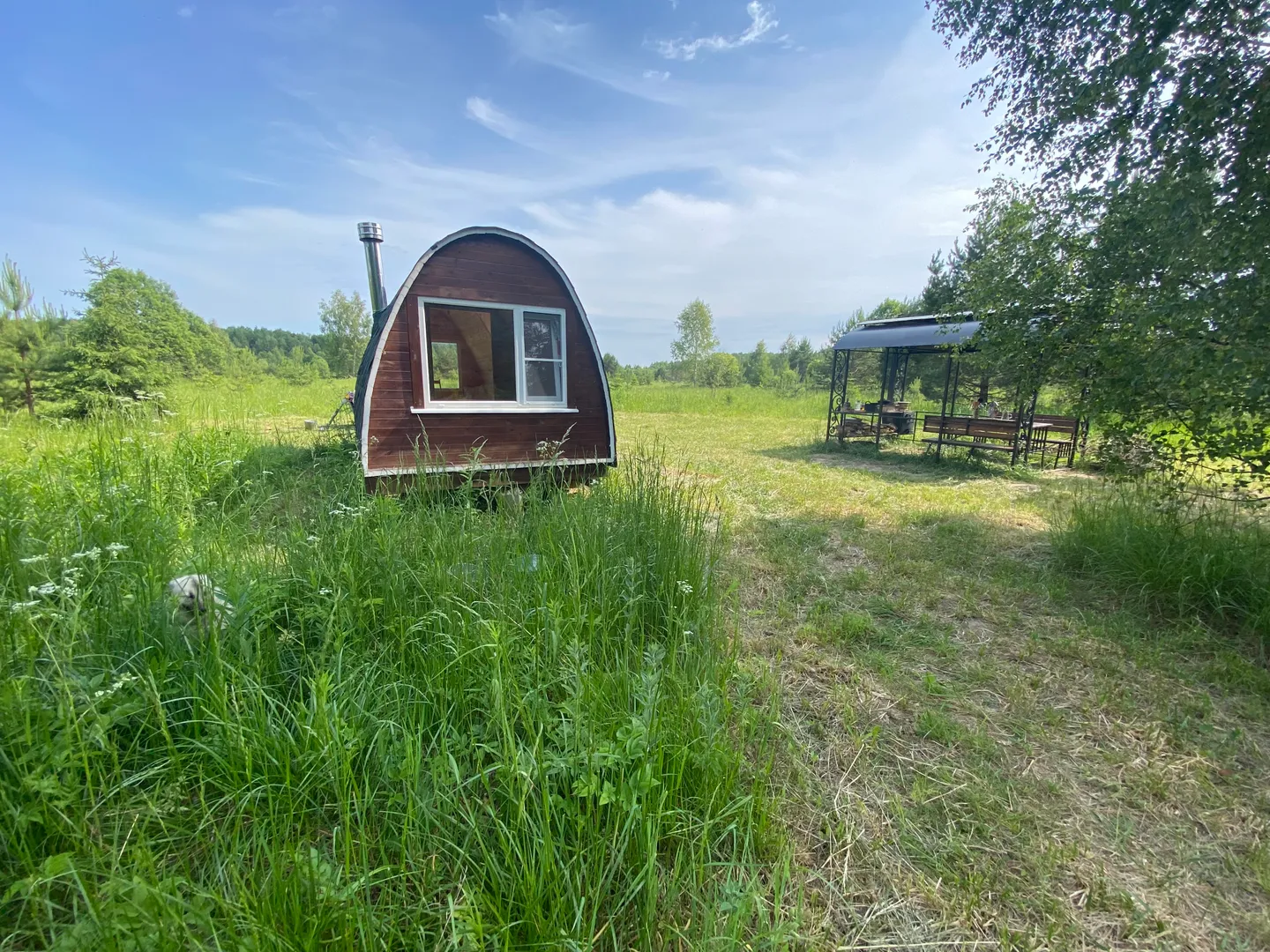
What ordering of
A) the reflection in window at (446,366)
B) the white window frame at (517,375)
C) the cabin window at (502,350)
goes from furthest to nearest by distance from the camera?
the reflection in window at (446,366)
the cabin window at (502,350)
the white window frame at (517,375)

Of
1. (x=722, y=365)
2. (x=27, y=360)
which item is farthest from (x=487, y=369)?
(x=722, y=365)

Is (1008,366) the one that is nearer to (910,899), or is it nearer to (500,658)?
(910,899)

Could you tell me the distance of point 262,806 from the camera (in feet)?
4.83

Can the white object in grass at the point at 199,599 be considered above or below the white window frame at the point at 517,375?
below

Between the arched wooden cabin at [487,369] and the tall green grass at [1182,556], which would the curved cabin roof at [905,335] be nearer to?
the tall green grass at [1182,556]

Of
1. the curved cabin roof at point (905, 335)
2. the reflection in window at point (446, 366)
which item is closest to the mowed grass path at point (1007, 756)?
the reflection in window at point (446, 366)

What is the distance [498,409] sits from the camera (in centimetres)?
577

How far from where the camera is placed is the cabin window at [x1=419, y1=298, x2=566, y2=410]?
5.54 m

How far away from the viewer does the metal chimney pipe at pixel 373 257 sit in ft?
22.3

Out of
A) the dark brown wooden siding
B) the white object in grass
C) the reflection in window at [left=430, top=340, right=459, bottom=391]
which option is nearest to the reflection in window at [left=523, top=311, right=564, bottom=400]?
the dark brown wooden siding

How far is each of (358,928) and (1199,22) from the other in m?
5.87

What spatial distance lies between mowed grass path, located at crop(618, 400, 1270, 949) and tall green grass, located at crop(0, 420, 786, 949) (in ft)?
1.25

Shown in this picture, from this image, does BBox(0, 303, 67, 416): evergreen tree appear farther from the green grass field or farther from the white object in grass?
the white object in grass

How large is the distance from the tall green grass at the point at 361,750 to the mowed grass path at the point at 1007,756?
38 cm
